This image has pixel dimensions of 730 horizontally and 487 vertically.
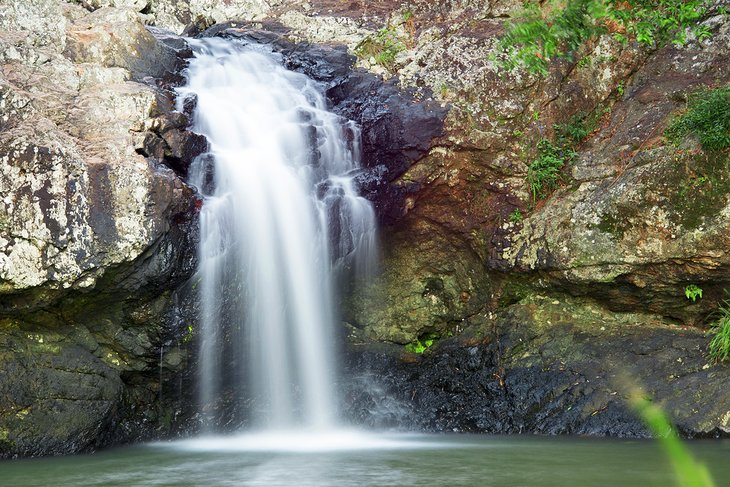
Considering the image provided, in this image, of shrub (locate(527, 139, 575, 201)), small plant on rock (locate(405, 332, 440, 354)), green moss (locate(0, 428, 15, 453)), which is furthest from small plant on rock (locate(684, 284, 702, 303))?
green moss (locate(0, 428, 15, 453))

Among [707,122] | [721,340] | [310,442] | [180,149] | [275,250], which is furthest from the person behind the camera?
[275,250]

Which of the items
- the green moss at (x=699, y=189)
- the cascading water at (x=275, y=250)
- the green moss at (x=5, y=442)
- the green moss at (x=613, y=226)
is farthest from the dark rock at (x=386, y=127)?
the green moss at (x=5, y=442)

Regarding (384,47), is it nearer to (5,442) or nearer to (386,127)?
(386,127)

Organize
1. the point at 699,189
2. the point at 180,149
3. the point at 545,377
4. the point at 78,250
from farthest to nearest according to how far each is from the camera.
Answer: the point at 545,377 < the point at 180,149 < the point at 699,189 < the point at 78,250

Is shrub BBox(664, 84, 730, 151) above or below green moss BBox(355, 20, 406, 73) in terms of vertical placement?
below

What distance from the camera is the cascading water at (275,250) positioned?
8.45 metres

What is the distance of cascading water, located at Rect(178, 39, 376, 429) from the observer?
8.45 meters

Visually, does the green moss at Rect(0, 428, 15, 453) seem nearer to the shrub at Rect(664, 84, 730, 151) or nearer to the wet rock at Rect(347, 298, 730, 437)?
the wet rock at Rect(347, 298, 730, 437)

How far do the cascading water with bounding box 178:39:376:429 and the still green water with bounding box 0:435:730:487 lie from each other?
130 centimetres

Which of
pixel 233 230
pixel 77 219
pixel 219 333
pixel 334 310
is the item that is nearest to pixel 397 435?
pixel 334 310

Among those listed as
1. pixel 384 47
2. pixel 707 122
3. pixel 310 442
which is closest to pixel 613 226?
pixel 707 122

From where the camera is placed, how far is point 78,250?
273 inches

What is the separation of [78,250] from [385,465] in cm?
389

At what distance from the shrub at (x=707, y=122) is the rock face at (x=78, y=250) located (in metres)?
6.28
